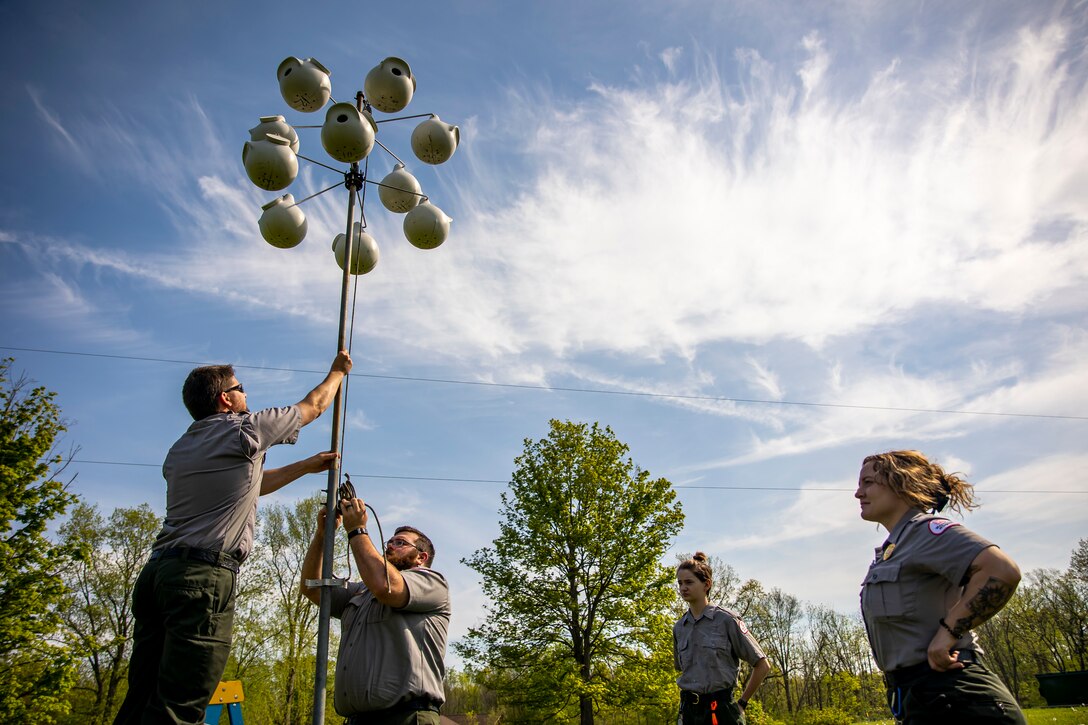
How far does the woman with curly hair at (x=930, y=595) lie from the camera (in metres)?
2.36

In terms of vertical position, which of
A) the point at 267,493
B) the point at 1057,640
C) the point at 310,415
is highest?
the point at 310,415

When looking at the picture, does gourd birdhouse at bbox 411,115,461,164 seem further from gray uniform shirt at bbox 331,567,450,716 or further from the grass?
the grass

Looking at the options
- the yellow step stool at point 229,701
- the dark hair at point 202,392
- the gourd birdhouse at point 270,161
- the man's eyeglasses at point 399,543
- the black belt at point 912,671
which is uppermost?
the gourd birdhouse at point 270,161

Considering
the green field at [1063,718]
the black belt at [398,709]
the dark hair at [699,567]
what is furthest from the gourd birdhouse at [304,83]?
Result: the green field at [1063,718]

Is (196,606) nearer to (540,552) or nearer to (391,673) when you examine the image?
(391,673)

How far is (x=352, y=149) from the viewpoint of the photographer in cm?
379

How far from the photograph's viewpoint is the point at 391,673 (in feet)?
10.4

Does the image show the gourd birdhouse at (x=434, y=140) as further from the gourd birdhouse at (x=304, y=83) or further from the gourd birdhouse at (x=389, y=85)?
the gourd birdhouse at (x=304, y=83)

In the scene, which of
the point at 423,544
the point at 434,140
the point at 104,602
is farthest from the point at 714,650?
the point at 104,602

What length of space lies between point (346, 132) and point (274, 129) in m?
0.53

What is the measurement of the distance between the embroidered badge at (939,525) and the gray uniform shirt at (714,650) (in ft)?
11.4

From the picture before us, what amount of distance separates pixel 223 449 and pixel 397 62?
2.65 metres

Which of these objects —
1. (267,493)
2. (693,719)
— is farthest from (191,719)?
(693,719)

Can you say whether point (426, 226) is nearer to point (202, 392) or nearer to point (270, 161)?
point (270, 161)
